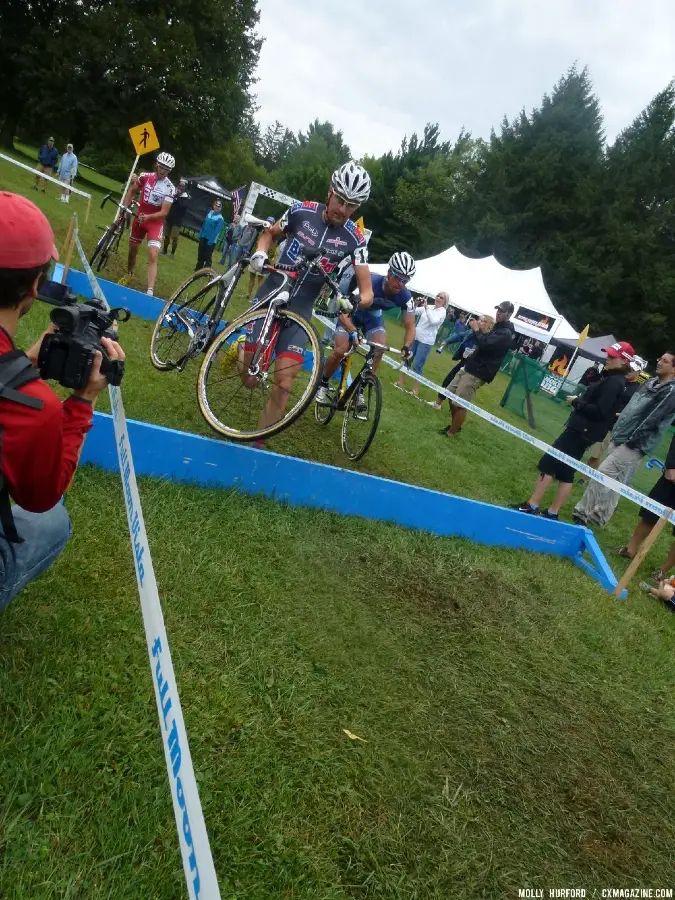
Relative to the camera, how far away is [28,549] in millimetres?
2047

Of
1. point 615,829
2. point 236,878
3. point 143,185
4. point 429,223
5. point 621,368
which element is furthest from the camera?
point 429,223

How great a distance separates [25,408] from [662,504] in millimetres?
6458

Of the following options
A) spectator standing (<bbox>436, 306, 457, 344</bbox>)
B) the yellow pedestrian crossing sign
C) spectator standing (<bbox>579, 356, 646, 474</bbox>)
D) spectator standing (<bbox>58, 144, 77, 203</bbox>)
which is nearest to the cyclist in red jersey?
the yellow pedestrian crossing sign

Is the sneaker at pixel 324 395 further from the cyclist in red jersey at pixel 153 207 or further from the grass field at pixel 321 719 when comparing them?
the cyclist in red jersey at pixel 153 207

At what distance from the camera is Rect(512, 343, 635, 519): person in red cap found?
260 inches

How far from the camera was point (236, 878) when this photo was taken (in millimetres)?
1963

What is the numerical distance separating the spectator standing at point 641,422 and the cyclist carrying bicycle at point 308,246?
3.50 m

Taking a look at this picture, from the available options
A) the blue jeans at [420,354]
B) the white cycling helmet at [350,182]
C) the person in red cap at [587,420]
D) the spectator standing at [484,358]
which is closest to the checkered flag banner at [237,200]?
the blue jeans at [420,354]

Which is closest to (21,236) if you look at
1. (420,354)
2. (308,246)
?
(308,246)

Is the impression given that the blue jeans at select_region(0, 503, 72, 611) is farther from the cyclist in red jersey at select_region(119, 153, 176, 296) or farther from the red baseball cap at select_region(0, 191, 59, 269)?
the cyclist in red jersey at select_region(119, 153, 176, 296)

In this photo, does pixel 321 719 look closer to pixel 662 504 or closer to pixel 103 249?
pixel 662 504

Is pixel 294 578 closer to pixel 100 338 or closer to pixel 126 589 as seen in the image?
pixel 126 589

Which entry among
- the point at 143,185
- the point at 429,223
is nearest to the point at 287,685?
the point at 143,185

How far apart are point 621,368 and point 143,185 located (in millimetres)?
7474
